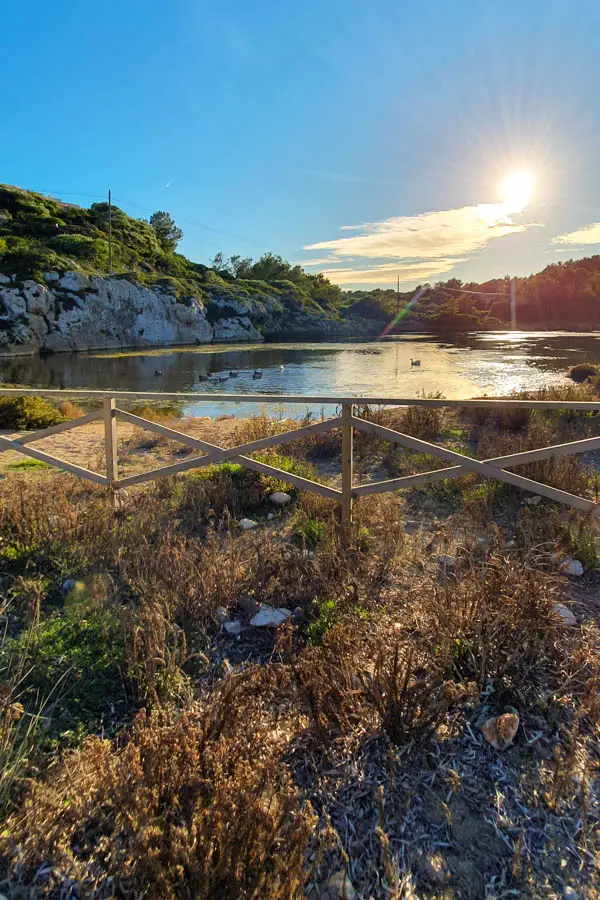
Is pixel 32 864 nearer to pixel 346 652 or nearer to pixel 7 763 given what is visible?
pixel 7 763

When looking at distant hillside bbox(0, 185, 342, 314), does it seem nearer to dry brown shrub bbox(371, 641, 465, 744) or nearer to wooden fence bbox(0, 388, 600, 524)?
wooden fence bbox(0, 388, 600, 524)

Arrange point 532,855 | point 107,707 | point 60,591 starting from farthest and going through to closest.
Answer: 1. point 60,591
2. point 107,707
3. point 532,855

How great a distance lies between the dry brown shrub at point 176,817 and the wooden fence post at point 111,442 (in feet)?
10.4

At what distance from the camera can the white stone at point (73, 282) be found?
156ft

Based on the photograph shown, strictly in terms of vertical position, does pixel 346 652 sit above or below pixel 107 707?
above

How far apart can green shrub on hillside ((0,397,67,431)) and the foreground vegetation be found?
7.72m

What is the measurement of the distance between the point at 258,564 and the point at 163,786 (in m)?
1.90

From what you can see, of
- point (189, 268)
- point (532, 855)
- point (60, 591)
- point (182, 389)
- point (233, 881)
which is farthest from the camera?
point (189, 268)

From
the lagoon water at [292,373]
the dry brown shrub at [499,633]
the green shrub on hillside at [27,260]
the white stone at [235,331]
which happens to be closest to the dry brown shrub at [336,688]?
the dry brown shrub at [499,633]

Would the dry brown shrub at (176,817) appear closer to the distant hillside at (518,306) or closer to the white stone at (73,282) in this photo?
the white stone at (73,282)

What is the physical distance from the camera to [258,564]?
357 cm

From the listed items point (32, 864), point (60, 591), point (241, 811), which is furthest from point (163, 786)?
point (60, 591)

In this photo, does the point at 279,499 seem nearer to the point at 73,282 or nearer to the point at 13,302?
the point at 13,302

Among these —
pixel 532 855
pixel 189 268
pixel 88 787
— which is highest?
pixel 189 268
